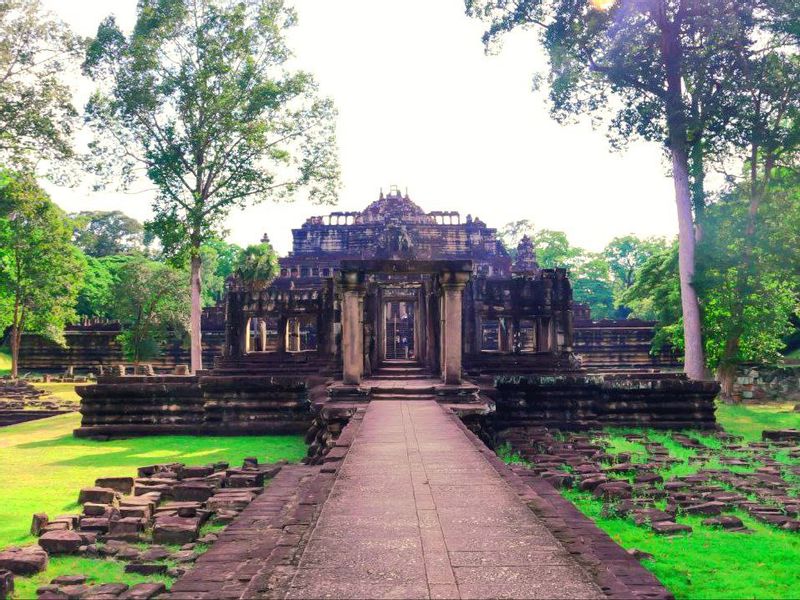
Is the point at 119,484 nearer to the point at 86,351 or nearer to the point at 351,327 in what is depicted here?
the point at 351,327

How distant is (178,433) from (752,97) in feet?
50.0

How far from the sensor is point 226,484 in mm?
7957

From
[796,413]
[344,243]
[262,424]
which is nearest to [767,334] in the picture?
[796,413]

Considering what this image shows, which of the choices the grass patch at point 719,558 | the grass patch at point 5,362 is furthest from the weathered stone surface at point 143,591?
the grass patch at point 5,362

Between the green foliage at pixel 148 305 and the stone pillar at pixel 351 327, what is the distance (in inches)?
889

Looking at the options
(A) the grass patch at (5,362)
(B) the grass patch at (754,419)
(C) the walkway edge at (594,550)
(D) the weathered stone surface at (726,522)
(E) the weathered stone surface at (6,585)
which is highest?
(A) the grass patch at (5,362)

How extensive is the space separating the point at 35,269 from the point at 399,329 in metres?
18.7

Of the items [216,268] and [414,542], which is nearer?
[414,542]

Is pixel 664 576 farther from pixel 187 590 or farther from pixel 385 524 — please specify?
pixel 187 590

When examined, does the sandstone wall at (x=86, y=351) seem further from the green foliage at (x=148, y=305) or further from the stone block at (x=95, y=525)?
the stone block at (x=95, y=525)

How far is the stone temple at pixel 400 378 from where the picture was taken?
12.2m

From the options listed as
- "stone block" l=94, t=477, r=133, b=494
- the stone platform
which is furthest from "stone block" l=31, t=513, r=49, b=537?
the stone platform

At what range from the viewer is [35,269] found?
92.6ft

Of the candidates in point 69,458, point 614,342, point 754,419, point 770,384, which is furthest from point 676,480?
point 614,342
